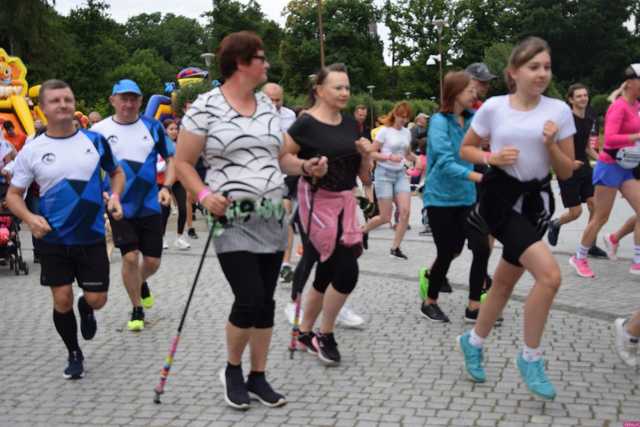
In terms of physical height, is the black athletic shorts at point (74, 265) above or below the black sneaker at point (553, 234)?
above

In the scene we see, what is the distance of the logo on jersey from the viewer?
5.09m

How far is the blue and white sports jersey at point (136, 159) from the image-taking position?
248 inches

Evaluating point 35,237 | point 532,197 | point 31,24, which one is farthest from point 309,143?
point 31,24

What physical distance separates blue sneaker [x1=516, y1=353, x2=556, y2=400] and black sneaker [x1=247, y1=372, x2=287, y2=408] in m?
1.28

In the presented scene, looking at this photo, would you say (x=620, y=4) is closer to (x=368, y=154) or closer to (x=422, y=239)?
(x=422, y=239)

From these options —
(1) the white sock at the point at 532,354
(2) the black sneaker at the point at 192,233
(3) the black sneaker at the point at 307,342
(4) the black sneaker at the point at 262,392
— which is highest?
(1) the white sock at the point at 532,354

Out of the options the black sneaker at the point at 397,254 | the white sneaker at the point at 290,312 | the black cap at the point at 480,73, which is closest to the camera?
the black cap at the point at 480,73

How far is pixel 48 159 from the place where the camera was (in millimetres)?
5098

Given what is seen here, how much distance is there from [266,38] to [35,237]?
77.2 metres

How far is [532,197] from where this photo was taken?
4.46 m

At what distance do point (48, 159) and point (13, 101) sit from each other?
493 inches

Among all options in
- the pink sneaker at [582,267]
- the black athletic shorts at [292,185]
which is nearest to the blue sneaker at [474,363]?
the black athletic shorts at [292,185]

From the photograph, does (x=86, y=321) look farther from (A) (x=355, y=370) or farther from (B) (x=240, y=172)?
(B) (x=240, y=172)

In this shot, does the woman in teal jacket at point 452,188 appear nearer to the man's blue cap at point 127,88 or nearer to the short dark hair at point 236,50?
the short dark hair at point 236,50
